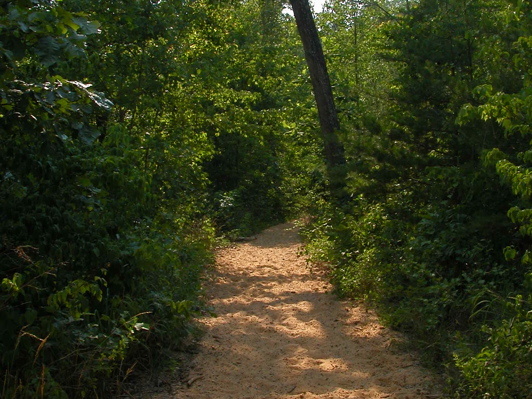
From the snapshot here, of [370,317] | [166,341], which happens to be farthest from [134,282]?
[370,317]

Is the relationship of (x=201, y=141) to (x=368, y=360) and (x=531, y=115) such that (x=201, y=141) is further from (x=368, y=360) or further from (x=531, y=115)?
(x=531, y=115)

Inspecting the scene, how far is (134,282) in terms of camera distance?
608cm

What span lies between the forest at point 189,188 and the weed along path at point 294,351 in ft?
1.12

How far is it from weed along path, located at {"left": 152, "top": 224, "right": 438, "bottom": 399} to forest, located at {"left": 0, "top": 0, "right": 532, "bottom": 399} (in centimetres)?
34

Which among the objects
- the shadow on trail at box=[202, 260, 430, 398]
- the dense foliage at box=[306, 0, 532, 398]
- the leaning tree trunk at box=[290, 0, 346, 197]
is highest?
the leaning tree trunk at box=[290, 0, 346, 197]

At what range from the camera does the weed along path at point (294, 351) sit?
5649 millimetres

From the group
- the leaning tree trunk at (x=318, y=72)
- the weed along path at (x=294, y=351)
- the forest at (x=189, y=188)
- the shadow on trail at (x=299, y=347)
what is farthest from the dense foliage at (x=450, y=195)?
the leaning tree trunk at (x=318, y=72)

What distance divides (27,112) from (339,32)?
20782mm

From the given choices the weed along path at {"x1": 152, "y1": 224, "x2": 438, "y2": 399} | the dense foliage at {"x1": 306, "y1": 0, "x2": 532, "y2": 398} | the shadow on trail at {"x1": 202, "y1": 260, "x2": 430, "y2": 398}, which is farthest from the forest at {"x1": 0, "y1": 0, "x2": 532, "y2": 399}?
the shadow on trail at {"x1": 202, "y1": 260, "x2": 430, "y2": 398}

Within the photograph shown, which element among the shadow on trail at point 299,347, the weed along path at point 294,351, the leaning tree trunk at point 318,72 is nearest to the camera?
the weed along path at point 294,351

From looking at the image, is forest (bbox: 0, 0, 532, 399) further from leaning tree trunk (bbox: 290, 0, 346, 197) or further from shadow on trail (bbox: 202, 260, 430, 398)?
leaning tree trunk (bbox: 290, 0, 346, 197)

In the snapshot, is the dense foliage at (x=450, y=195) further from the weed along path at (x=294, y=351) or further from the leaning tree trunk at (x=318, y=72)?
the leaning tree trunk at (x=318, y=72)

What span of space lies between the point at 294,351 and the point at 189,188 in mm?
5031

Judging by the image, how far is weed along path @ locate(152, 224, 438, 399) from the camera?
5.65 meters
